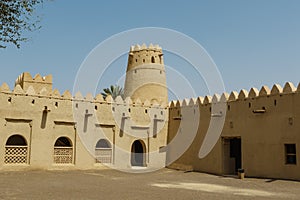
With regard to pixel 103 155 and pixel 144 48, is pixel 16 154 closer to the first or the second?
pixel 103 155

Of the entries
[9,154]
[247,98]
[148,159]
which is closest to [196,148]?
[148,159]

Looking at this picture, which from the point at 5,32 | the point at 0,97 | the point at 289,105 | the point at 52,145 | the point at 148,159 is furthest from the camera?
the point at 148,159

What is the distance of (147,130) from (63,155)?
17.2 ft

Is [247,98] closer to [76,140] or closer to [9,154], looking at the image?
[76,140]

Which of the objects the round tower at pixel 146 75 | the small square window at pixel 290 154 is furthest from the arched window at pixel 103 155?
the small square window at pixel 290 154


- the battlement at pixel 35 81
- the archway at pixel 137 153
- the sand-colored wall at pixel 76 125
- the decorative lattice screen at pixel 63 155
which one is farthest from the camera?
the archway at pixel 137 153

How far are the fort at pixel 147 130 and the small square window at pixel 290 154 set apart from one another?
0.14ft

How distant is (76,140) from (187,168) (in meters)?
6.18

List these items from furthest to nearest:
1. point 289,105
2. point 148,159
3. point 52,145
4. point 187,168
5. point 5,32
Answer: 1. point 148,159
2. point 187,168
3. point 52,145
4. point 289,105
5. point 5,32

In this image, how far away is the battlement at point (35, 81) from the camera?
21.1m

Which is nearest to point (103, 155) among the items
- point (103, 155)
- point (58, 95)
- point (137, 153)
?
point (103, 155)

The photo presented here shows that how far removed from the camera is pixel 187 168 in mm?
19750

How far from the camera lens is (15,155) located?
16.9 m

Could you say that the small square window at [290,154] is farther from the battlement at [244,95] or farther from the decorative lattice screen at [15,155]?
the decorative lattice screen at [15,155]
